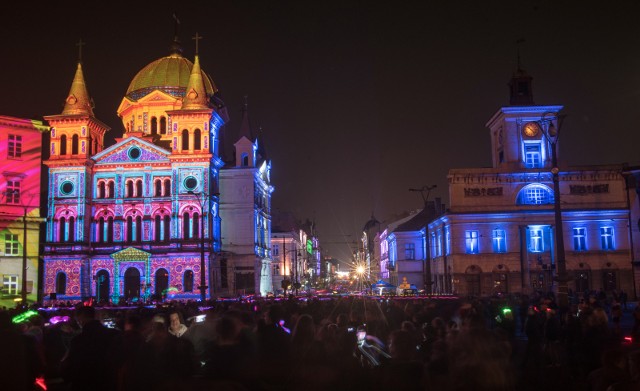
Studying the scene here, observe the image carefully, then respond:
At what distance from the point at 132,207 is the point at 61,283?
409 inches

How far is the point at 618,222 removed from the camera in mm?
71875

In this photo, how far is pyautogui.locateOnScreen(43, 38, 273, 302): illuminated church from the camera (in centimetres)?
7331

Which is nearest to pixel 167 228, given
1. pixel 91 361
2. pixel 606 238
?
pixel 606 238

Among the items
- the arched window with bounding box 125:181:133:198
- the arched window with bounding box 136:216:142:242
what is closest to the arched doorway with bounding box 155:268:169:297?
the arched window with bounding box 136:216:142:242

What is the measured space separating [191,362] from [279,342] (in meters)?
1.24

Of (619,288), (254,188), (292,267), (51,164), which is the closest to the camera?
(619,288)

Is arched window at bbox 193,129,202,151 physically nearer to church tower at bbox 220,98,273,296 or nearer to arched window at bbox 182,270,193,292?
church tower at bbox 220,98,273,296

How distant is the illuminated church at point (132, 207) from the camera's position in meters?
73.3

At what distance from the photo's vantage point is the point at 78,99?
259 feet

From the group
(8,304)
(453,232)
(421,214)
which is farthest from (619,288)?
(8,304)

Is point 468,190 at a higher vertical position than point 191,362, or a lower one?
higher

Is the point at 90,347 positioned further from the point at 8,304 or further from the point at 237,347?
the point at 8,304

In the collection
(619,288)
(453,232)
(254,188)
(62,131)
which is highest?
(62,131)

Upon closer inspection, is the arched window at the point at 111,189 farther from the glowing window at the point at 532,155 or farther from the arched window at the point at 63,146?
the glowing window at the point at 532,155
